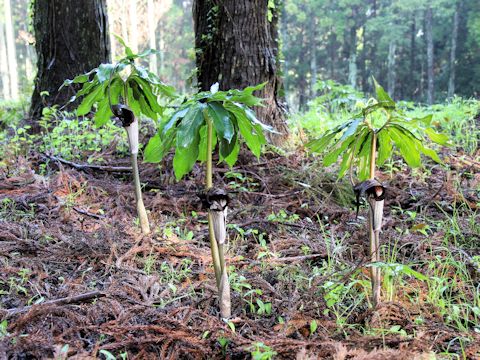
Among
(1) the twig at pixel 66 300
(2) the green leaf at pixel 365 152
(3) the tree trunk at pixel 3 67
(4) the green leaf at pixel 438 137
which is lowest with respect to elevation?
(1) the twig at pixel 66 300

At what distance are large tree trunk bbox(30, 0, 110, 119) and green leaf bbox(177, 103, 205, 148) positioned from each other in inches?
123

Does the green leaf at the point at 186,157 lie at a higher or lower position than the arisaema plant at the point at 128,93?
lower

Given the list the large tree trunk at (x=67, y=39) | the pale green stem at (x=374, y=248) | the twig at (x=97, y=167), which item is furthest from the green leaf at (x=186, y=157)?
the large tree trunk at (x=67, y=39)

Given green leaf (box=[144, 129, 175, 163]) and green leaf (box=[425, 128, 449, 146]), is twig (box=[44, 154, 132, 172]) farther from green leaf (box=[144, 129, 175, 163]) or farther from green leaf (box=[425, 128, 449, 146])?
green leaf (box=[425, 128, 449, 146])

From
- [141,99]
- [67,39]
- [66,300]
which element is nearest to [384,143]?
[141,99]

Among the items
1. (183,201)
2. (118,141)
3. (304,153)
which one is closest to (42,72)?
(118,141)

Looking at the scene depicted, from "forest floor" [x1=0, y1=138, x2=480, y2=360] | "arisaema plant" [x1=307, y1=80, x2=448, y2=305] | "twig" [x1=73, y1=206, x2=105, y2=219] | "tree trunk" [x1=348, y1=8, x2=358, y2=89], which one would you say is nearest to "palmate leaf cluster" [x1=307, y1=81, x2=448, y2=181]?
"arisaema plant" [x1=307, y1=80, x2=448, y2=305]

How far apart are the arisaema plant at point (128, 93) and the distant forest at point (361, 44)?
54.8 feet

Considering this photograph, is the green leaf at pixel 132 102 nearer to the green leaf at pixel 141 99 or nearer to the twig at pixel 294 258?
the green leaf at pixel 141 99

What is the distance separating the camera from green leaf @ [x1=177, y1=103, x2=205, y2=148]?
1216mm

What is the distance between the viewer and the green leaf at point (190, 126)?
1216 mm

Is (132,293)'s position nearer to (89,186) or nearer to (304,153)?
(89,186)

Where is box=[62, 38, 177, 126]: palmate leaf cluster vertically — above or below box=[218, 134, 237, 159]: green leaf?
above

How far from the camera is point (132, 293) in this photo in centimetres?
151
